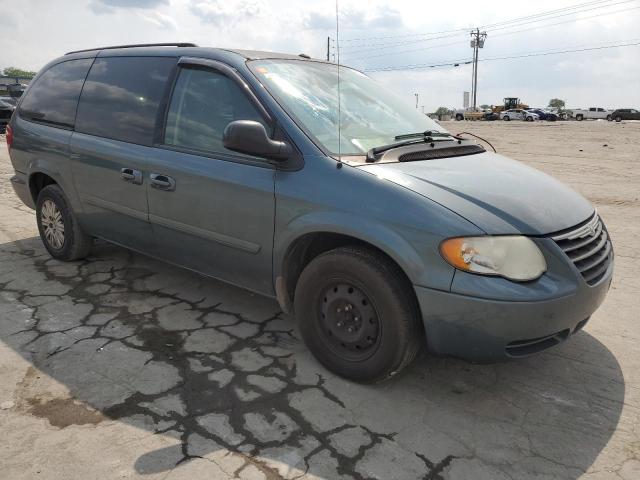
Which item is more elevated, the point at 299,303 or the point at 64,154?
the point at 64,154

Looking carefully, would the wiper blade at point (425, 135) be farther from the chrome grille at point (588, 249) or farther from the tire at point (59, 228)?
the tire at point (59, 228)

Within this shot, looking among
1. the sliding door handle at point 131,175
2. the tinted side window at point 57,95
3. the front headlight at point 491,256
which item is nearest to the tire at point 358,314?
the front headlight at point 491,256

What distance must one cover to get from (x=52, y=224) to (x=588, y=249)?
4.23 metres

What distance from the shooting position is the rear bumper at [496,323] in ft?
7.66

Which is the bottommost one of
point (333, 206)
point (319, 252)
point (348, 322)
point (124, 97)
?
point (348, 322)

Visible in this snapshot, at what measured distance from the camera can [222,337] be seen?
11.0 ft

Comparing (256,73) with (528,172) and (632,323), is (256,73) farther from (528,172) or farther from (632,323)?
(632,323)

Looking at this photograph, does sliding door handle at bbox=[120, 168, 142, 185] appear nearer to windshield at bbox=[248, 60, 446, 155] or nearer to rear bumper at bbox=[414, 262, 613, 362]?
windshield at bbox=[248, 60, 446, 155]

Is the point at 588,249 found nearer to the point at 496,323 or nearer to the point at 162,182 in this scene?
the point at 496,323

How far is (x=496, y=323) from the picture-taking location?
7.72ft

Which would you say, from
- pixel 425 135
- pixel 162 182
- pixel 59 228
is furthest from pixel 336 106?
pixel 59 228

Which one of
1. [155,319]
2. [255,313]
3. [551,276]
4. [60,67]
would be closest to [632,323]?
[551,276]

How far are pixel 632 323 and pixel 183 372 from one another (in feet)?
9.68

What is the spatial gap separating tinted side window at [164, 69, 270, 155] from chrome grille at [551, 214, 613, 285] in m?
1.75
